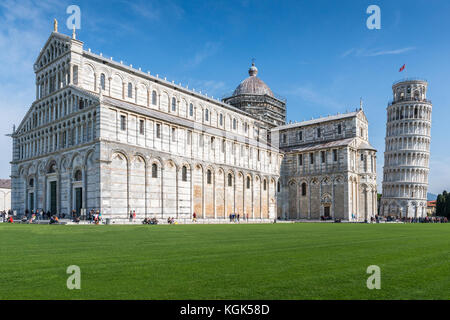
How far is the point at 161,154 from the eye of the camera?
39.2 metres

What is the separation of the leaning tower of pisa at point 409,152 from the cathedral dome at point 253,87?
31.3m

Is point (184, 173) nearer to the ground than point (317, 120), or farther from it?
nearer to the ground

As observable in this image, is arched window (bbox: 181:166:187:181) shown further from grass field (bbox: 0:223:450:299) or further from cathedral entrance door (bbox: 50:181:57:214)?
grass field (bbox: 0:223:450:299)

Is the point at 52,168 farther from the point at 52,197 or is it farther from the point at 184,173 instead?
the point at 184,173

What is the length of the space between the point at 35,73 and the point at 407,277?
4685 cm

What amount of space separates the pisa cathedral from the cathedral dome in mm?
6071

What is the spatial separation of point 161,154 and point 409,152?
59902mm

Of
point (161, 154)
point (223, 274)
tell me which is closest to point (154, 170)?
point (161, 154)

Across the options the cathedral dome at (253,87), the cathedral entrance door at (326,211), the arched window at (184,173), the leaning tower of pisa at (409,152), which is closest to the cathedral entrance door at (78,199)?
the arched window at (184,173)

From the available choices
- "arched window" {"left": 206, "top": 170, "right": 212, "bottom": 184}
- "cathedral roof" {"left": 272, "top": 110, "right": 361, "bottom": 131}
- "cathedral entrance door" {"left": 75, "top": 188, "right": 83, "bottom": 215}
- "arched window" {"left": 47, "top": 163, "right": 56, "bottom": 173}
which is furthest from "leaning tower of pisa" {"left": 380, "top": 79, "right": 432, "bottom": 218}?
"arched window" {"left": 47, "top": 163, "right": 56, "bottom": 173}

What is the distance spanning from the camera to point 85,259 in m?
8.73
